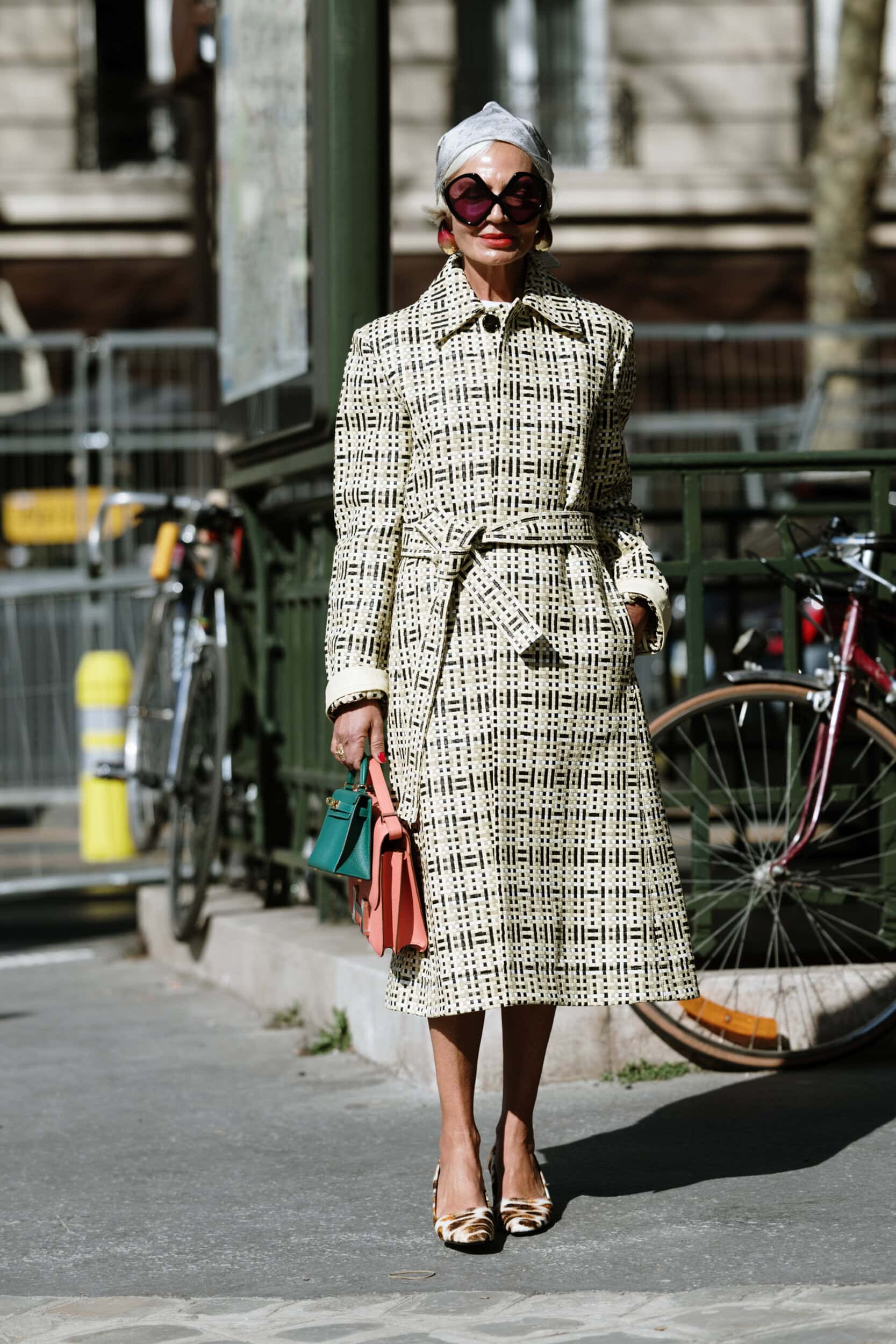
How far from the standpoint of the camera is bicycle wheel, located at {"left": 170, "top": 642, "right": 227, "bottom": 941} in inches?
255

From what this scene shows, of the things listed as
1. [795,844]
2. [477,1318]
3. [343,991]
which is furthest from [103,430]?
[477,1318]

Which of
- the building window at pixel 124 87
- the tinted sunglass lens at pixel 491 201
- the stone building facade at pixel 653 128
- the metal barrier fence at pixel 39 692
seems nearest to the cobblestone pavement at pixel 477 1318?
the tinted sunglass lens at pixel 491 201

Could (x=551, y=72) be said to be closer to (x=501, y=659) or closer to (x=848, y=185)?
(x=848, y=185)

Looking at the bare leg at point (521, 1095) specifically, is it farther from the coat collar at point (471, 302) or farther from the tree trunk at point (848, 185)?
the tree trunk at point (848, 185)

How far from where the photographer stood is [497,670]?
3734 millimetres

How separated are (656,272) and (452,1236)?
17.2 meters

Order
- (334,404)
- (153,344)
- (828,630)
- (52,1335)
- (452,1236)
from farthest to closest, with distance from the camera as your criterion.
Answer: (153,344) < (334,404) < (828,630) < (452,1236) < (52,1335)

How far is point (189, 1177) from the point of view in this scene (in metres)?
4.32

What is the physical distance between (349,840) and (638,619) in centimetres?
67

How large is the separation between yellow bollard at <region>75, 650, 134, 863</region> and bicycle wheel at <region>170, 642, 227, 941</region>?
6.37 ft

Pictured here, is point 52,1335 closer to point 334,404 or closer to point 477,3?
point 334,404

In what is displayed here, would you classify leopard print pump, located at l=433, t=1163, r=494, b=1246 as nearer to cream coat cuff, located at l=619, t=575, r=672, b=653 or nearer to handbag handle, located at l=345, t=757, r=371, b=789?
handbag handle, located at l=345, t=757, r=371, b=789

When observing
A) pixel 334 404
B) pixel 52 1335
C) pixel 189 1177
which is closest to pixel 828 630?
pixel 334 404

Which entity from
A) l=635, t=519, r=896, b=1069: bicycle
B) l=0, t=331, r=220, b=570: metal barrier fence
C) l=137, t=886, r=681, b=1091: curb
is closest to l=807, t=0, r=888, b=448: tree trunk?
l=0, t=331, r=220, b=570: metal barrier fence
